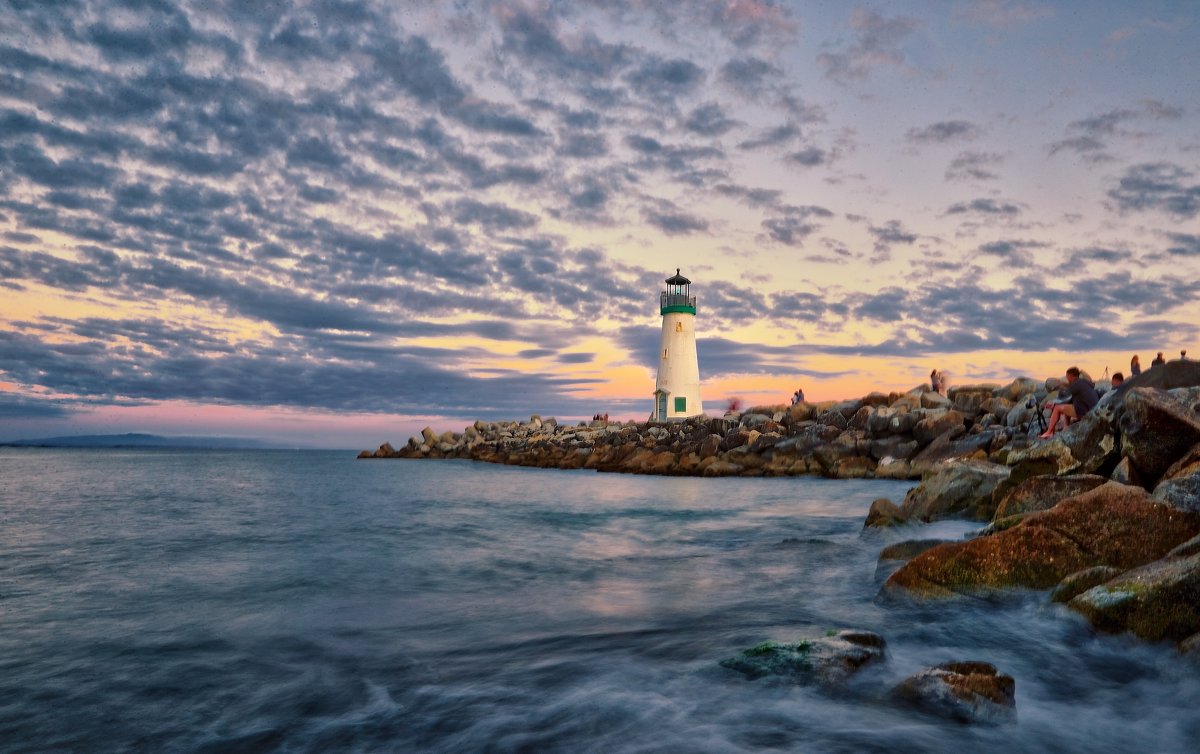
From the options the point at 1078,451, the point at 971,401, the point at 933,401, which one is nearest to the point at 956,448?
the point at 971,401

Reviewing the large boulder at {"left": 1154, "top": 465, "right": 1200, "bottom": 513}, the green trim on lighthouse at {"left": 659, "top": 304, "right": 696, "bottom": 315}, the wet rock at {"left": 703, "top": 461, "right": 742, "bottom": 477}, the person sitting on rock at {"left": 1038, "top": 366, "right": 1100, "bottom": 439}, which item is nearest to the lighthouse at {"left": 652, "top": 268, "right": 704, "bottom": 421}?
the green trim on lighthouse at {"left": 659, "top": 304, "right": 696, "bottom": 315}

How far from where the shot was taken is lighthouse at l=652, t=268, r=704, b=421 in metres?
42.5

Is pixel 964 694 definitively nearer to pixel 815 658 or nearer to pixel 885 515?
Result: pixel 815 658

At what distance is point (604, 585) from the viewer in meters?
8.12

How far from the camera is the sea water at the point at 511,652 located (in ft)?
11.9

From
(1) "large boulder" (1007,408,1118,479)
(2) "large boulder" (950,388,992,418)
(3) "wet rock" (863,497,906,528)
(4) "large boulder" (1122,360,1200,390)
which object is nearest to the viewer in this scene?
(1) "large boulder" (1007,408,1118,479)

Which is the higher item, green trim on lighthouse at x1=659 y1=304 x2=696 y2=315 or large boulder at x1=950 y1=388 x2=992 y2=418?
green trim on lighthouse at x1=659 y1=304 x2=696 y2=315

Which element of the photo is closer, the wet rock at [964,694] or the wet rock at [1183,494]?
the wet rock at [964,694]

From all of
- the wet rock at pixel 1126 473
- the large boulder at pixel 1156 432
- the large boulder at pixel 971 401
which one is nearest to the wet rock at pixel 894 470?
the large boulder at pixel 971 401

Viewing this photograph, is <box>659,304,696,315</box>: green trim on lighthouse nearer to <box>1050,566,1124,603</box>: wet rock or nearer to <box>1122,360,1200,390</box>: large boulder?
<box>1122,360,1200,390</box>: large boulder

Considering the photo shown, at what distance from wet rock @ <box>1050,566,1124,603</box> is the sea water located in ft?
0.57

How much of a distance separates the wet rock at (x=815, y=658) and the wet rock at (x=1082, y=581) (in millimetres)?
1645

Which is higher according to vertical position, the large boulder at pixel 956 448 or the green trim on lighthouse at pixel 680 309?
the green trim on lighthouse at pixel 680 309

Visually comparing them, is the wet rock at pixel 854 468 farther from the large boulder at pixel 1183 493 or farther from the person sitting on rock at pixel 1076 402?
the large boulder at pixel 1183 493
